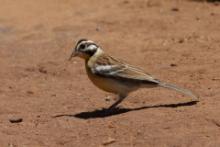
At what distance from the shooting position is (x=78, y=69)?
14.4m

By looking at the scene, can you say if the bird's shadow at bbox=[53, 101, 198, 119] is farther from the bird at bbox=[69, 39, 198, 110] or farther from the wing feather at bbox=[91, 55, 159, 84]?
the wing feather at bbox=[91, 55, 159, 84]

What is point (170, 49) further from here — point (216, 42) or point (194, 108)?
point (194, 108)

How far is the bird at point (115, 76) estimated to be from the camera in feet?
37.6

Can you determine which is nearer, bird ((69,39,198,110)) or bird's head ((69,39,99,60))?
bird ((69,39,198,110))

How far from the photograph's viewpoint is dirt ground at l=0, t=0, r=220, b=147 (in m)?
10.6

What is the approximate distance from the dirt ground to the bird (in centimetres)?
29

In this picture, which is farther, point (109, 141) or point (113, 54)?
point (113, 54)

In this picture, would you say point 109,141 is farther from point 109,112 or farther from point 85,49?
point 85,49

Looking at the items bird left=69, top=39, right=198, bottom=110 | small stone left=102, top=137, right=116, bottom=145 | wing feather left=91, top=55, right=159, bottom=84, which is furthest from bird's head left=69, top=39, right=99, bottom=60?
small stone left=102, top=137, right=116, bottom=145

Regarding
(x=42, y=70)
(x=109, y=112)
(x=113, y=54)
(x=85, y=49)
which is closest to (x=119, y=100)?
(x=109, y=112)

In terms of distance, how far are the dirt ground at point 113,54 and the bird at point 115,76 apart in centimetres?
29

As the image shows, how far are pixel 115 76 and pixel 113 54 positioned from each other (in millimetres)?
3753

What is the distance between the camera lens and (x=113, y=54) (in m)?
15.2

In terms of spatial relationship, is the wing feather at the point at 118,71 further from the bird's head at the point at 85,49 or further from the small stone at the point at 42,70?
the small stone at the point at 42,70
